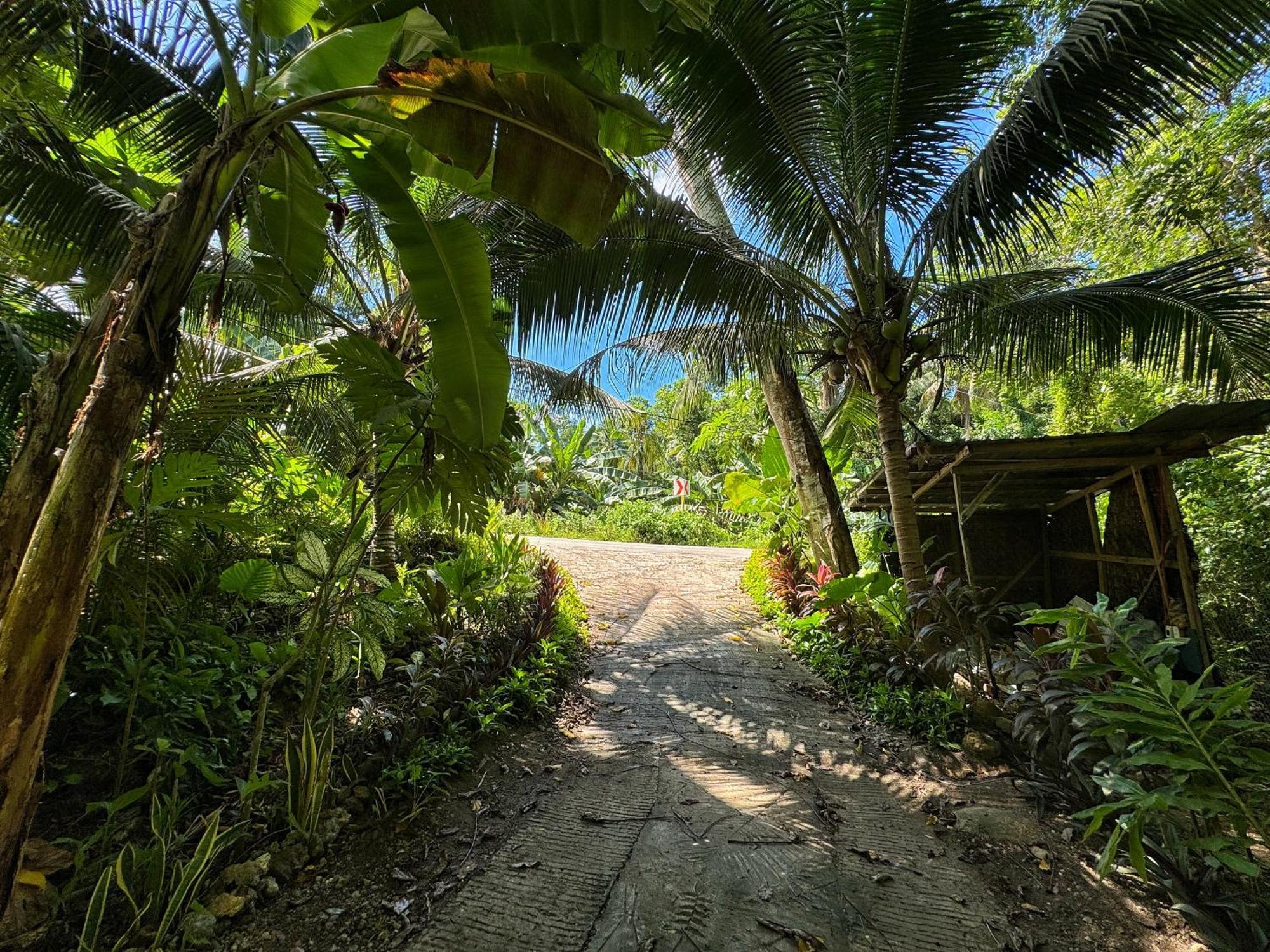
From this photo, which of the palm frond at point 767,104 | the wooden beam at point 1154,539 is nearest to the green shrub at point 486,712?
the palm frond at point 767,104

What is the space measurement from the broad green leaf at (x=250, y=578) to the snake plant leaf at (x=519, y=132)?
8.68 ft

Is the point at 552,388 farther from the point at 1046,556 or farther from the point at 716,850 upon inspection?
the point at 1046,556

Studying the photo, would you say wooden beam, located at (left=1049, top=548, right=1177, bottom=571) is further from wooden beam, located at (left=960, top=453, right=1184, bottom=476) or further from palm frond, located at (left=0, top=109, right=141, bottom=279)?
palm frond, located at (left=0, top=109, right=141, bottom=279)

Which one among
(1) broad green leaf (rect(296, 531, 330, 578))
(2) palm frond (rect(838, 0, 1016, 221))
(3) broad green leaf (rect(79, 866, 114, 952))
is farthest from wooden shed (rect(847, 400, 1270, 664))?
(3) broad green leaf (rect(79, 866, 114, 952))

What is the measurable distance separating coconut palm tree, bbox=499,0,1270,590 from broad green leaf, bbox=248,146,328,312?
2.13m

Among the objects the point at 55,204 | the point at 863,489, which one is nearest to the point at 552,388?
the point at 863,489

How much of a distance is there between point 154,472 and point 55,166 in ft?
8.97

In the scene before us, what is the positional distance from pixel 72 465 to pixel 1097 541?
859cm

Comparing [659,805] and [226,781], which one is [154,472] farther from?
[659,805]

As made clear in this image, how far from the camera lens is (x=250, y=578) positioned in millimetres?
3221

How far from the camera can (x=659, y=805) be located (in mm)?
2982

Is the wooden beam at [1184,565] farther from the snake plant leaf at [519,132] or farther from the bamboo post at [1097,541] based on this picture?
the snake plant leaf at [519,132]

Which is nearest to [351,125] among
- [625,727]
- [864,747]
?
[625,727]

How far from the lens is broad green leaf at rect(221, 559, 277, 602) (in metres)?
3.15
